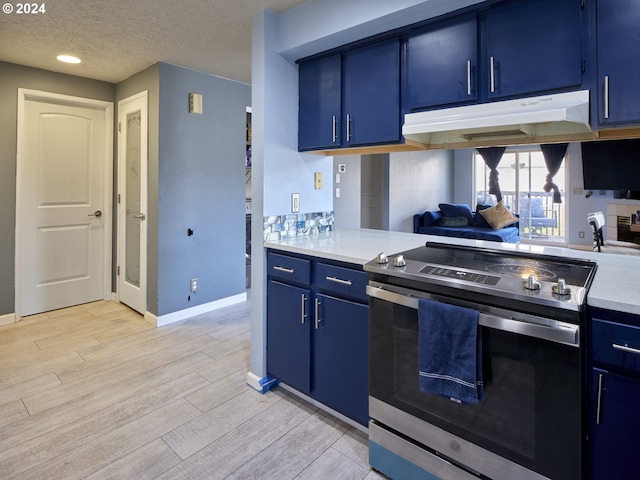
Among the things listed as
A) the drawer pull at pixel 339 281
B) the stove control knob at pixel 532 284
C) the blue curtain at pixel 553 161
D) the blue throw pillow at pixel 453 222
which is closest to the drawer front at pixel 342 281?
the drawer pull at pixel 339 281

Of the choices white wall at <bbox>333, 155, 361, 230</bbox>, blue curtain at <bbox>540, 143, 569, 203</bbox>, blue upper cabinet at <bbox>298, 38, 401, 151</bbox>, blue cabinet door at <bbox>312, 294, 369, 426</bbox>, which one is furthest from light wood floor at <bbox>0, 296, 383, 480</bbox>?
blue curtain at <bbox>540, 143, 569, 203</bbox>

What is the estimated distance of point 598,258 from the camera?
1.76 metres

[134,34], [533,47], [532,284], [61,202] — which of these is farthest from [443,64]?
[61,202]

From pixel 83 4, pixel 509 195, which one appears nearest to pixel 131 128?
pixel 83 4

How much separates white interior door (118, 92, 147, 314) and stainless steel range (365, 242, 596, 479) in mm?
2684

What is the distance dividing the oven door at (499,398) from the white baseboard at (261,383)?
91cm

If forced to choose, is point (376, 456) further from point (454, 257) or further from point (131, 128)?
point (131, 128)

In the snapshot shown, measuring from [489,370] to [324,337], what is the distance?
2.84 ft

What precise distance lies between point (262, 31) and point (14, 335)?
315cm

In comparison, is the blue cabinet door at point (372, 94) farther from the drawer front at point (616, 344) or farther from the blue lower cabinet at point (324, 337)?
the drawer front at point (616, 344)

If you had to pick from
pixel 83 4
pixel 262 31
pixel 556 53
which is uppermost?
pixel 83 4

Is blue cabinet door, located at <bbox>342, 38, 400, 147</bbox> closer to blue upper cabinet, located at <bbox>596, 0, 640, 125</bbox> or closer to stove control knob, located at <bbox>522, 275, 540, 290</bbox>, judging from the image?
blue upper cabinet, located at <bbox>596, 0, 640, 125</bbox>

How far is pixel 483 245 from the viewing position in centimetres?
205

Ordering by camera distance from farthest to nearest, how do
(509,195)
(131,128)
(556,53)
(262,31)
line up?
1. (509,195)
2. (131,128)
3. (262,31)
4. (556,53)
